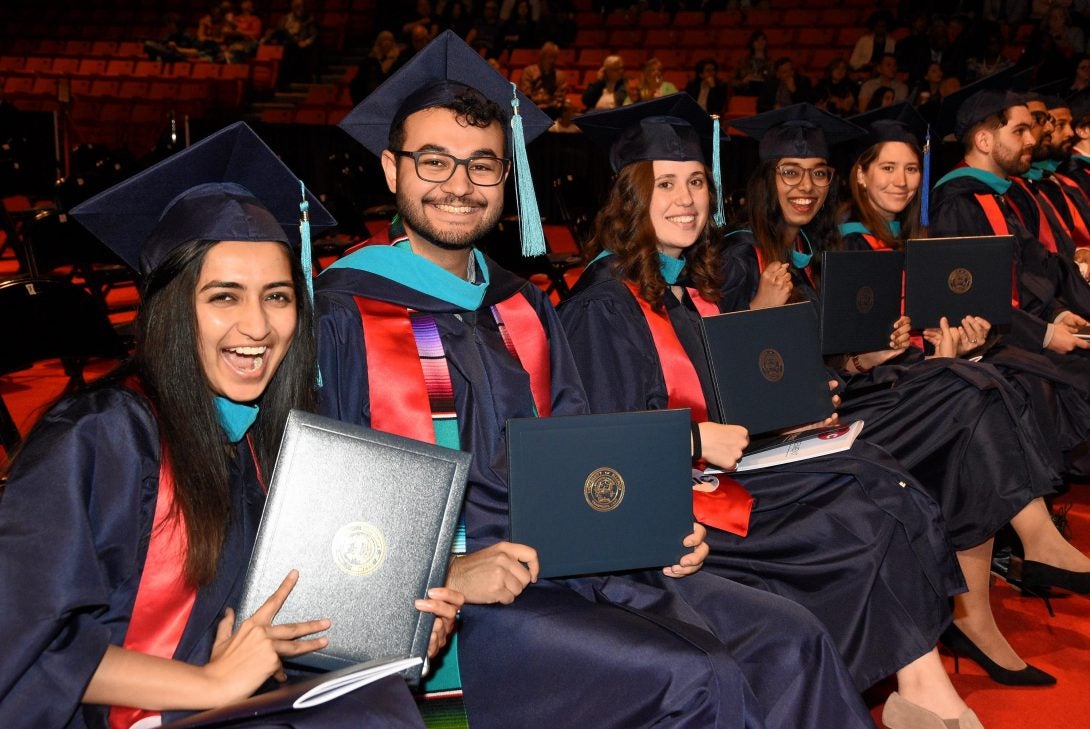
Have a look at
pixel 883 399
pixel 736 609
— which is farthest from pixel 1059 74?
pixel 736 609

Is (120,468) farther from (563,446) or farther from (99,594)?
(563,446)

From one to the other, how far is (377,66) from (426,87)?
37.6ft

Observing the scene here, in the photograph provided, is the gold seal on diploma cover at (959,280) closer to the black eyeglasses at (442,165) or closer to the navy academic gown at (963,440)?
the navy academic gown at (963,440)

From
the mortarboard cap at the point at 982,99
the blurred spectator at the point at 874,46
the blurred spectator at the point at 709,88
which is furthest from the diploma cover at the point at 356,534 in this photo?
the blurred spectator at the point at 874,46

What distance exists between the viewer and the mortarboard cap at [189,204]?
1.84m

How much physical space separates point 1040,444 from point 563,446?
2.56 metres

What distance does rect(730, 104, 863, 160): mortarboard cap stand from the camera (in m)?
3.84

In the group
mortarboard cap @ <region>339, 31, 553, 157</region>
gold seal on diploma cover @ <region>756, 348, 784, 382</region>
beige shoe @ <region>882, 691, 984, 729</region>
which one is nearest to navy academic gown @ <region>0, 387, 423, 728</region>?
mortarboard cap @ <region>339, 31, 553, 157</region>

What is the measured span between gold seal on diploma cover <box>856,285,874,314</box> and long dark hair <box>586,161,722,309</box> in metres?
0.69

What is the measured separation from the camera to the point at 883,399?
354cm

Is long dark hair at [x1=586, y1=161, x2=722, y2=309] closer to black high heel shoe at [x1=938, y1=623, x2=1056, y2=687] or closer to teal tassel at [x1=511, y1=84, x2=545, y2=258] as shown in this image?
teal tassel at [x1=511, y1=84, x2=545, y2=258]

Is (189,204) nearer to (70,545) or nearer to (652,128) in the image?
(70,545)

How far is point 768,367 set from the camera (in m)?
2.89

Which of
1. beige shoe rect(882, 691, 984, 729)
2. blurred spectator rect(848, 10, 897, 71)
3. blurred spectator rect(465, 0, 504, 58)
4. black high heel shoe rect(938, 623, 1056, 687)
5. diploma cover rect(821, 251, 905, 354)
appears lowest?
black high heel shoe rect(938, 623, 1056, 687)
